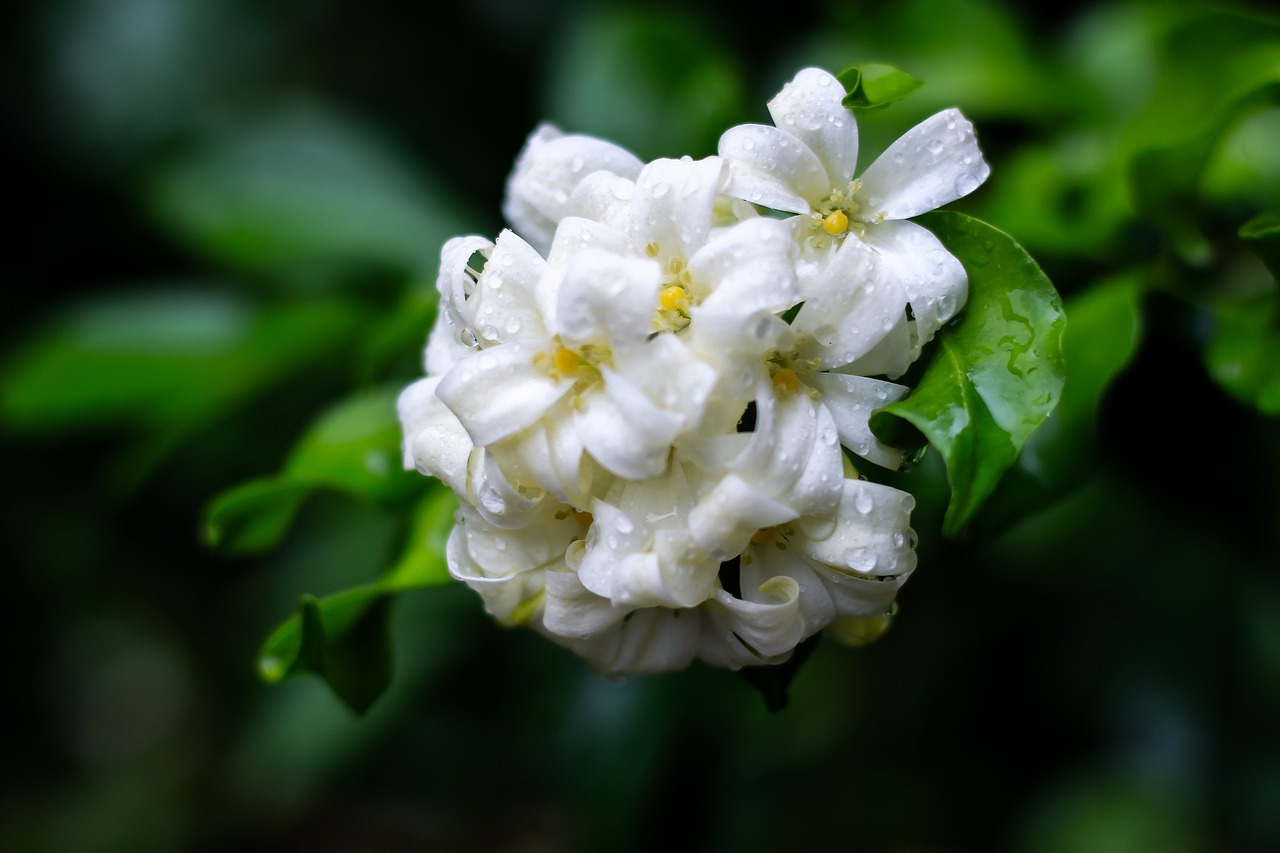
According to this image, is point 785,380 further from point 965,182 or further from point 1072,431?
point 1072,431

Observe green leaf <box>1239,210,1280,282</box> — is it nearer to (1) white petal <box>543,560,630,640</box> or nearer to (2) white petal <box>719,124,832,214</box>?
(2) white petal <box>719,124,832,214</box>

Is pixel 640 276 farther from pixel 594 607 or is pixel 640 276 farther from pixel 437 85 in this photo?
pixel 437 85

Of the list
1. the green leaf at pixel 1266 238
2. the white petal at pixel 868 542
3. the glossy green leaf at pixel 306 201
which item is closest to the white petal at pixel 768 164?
the white petal at pixel 868 542

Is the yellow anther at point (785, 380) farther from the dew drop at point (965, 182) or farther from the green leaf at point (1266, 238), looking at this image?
the green leaf at point (1266, 238)

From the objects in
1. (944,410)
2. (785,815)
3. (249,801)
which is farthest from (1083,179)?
(249,801)

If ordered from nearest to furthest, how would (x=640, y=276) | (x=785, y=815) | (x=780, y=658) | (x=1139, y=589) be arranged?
(x=640, y=276), (x=780, y=658), (x=1139, y=589), (x=785, y=815)

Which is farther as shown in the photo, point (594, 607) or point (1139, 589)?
point (1139, 589)
